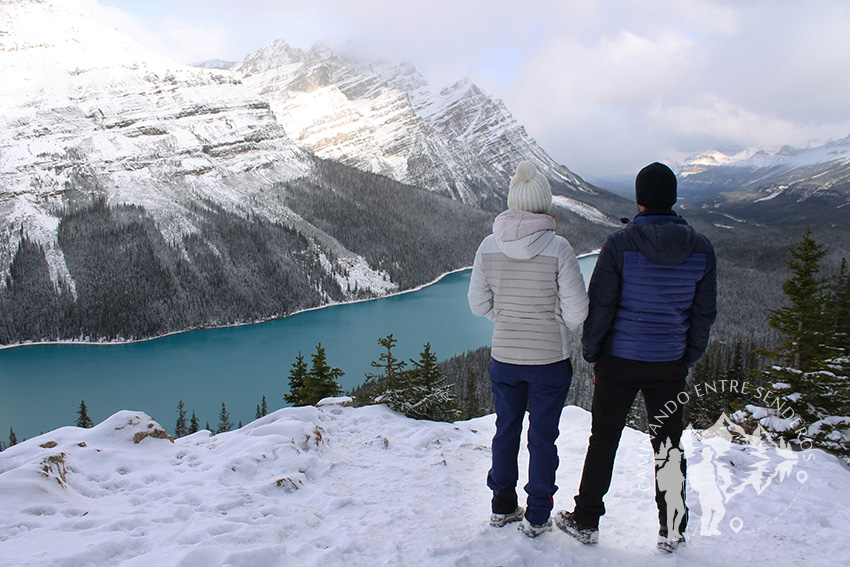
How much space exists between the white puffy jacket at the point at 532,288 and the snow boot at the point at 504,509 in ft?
4.19

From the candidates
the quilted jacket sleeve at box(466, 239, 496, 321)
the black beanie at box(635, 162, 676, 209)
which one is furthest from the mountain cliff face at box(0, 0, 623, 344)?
the black beanie at box(635, 162, 676, 209)

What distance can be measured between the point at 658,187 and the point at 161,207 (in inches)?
4993

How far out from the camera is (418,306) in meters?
94.5

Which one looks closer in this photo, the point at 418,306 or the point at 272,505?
the point at 272,505

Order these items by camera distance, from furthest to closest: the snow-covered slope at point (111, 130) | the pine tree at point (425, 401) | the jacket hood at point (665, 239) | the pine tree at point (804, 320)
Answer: the snow-covered slope at point (111, 130), the pine tree at point (804, 320), the pine tree at point (425, 401), the jacket hood at point (665, 239)

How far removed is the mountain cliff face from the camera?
87.5 meters

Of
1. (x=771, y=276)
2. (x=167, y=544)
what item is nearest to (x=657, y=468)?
(x=167, y=544)

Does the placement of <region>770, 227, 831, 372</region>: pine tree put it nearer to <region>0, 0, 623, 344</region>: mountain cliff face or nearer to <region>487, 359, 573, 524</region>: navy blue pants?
<region>487, 359, 573, 524</region>: navy blue pants

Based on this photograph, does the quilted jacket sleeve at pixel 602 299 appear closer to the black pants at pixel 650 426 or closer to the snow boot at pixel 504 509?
the black pants at pixel 650 426

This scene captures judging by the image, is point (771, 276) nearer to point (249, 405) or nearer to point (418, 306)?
point (418, 306)

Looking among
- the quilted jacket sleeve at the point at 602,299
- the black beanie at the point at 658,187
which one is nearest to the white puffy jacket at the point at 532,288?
the quilted jacket sleeve at the point at 602,299

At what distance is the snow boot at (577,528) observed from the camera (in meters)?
3.86

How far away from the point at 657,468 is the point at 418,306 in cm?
9066

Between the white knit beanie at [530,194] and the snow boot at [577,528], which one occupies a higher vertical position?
the white knit beanie at [530,194]
